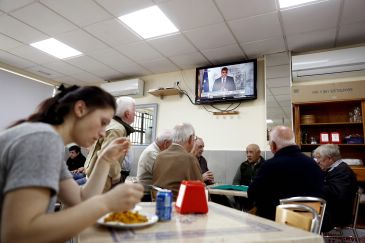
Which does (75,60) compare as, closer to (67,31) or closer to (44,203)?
(67,31)

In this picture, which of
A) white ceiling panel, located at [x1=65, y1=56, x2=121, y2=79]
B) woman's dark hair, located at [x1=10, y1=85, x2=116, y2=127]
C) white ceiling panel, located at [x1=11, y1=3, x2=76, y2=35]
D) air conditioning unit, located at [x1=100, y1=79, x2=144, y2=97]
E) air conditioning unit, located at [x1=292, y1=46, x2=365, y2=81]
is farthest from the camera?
air conditioning unit, located at [x1=100, y1=79, x2=144, y2=97]

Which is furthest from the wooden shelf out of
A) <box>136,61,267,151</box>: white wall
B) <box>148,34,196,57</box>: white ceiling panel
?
<box>148,34,196,57</box>: white ceiling panel

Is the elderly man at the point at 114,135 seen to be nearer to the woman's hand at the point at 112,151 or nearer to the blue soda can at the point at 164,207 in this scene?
the woman's hand at the point at 112,151

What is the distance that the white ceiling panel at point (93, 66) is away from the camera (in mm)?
4863

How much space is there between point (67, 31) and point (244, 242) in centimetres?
389

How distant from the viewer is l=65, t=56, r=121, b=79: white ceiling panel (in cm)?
486

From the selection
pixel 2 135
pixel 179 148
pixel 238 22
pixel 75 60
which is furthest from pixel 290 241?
pixel 75 60

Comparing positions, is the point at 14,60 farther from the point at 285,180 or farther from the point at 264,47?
the point at 285,180

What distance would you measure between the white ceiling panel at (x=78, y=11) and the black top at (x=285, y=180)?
108 inches

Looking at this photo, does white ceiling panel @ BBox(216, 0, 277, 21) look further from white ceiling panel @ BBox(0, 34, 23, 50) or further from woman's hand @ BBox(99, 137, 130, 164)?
white ceiling panel @ BBox(0, 34, 23, 50)

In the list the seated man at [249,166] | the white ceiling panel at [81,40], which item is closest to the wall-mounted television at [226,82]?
the seated man at [249,166]

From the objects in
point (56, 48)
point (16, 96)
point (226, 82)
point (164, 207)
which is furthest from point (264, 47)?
point (16, 96)

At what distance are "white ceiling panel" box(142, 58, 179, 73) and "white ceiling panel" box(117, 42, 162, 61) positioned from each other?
18 centimetres

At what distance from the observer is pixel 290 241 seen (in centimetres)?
96
